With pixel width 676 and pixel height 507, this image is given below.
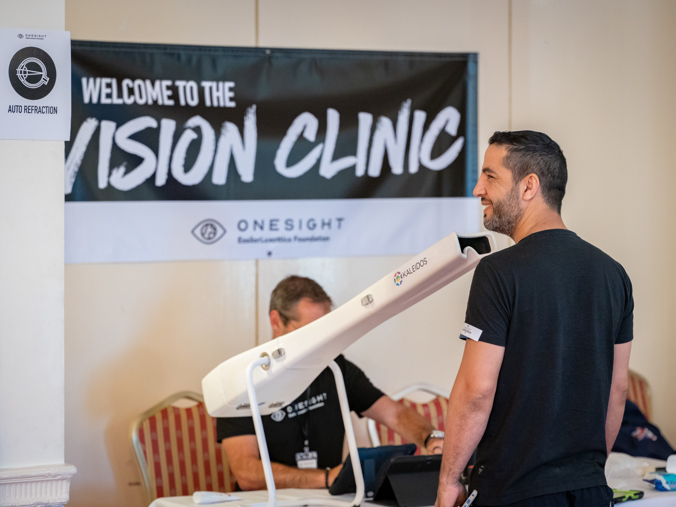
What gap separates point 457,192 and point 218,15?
1.39m

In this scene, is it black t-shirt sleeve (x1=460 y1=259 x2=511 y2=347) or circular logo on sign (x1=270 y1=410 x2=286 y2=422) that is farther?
circular logo on sign (x1=270 y1=410 x2=286 y2=422)

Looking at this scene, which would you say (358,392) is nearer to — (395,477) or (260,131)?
(395,477)

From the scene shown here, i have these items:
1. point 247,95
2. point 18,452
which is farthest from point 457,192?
point 18,452

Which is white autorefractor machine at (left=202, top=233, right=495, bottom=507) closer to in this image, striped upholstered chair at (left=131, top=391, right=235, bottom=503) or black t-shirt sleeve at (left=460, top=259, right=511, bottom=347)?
black t-shirt sleeve at (left=460, top=259, right=511, bottom=347)

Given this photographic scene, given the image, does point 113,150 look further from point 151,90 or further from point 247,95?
point 247,95

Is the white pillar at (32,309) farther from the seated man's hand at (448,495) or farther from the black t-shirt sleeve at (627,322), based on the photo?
the black t-shirt sleeve at (627,322)

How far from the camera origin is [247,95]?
3342 millimetres

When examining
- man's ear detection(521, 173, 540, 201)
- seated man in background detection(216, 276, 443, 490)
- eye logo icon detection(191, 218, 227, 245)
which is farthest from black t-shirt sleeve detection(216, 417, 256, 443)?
man's ear detection(521, 173, 540, 201)

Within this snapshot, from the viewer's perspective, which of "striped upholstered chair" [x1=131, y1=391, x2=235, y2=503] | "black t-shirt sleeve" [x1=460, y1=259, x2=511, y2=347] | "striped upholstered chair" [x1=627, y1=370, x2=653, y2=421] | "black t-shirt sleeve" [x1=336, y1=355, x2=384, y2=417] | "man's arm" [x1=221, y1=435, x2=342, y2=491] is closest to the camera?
"black t-shirt sleeve" [x1=460, y1=259, x2=511, y2=347]

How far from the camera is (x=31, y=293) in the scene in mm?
1909

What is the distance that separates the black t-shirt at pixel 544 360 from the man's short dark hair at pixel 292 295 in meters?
1.20

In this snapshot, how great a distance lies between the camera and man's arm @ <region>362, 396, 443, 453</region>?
8.96ft

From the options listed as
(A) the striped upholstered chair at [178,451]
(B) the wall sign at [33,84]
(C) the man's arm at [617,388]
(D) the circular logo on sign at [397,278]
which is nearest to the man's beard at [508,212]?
(D) the circular logo on sign at [397,278]

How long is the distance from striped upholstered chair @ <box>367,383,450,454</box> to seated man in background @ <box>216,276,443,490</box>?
51 centimetres
